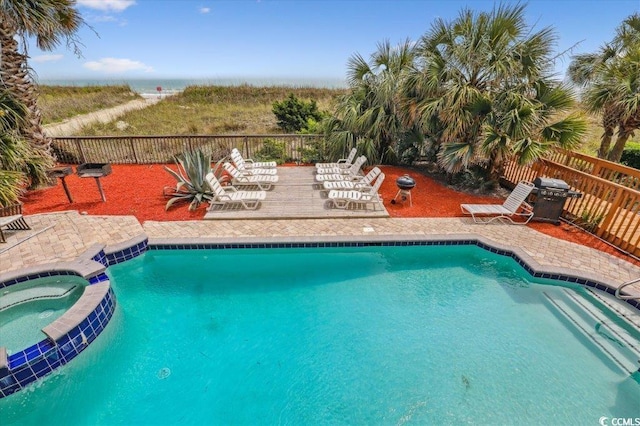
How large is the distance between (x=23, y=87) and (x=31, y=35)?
4.56ft

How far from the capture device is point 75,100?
28.5m

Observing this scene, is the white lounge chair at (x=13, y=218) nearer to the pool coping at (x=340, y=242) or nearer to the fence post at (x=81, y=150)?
the pool coping at (x=340, y=242)

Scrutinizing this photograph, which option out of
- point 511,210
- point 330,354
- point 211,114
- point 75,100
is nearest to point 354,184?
point 511,210

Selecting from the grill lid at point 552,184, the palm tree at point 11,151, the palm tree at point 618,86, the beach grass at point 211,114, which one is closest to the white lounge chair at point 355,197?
the grill lid at point 552,184

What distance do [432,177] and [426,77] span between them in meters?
3.22

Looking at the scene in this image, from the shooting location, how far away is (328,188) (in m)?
8.18

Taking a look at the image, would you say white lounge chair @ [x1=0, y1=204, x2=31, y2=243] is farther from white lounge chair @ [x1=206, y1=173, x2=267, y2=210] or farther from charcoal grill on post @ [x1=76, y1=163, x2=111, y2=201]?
white lounge chair @ [x1=206, y1=173, x2=267, y2=210]

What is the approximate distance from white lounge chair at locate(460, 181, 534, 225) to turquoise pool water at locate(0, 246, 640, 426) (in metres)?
1.61

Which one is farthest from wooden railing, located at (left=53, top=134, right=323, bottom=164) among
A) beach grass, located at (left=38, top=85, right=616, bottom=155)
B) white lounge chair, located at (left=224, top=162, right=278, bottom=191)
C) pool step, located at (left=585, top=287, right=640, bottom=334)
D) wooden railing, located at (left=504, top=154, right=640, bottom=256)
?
pool step, located at (left=585, top=287, right=640, bottom=334)

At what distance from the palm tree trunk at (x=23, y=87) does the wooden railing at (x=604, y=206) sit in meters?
13.6

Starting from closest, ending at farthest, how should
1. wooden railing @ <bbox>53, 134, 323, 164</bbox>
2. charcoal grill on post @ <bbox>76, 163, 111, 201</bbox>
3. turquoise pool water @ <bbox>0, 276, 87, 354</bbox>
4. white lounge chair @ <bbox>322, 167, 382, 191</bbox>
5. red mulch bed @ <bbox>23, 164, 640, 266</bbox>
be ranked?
1. turquoise pool water @ <bbox>0, 276, 87, 354</bbox>
2. red mulch bed @ <bbox>23, 164, 640, 266</bbox>
3. charcoal grill on post @ <bbox>76, 163, 111, 201</bbox>
4. white lounge chair @ <bbox>322, 167, 382, 191</bbox>
5. wooden railing @ <bbox>53, 134, 323, 164</bbox>

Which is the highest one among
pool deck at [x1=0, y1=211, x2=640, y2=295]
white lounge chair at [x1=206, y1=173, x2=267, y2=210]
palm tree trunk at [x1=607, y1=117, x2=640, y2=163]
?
palm tree trunk at [x1=607, y1=117, x2=640, y2=163]

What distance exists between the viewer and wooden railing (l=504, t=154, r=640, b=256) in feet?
19.2

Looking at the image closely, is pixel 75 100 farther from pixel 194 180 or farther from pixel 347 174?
pixel 347 174
